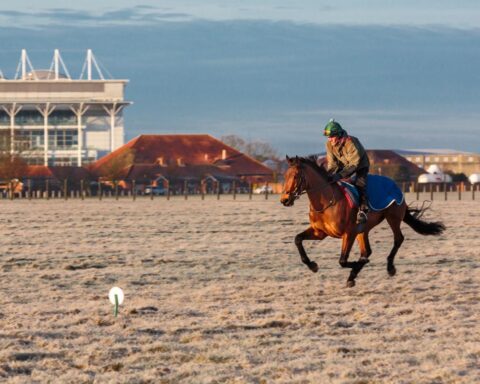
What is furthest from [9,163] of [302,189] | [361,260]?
[302,189]

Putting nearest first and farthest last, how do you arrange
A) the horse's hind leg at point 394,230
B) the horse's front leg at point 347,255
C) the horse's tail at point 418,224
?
the horse's front leg at point 347,255 < the horse's hind leg at point 394,230 < the horse's tail at point 418,224

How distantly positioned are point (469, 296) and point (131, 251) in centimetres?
1049

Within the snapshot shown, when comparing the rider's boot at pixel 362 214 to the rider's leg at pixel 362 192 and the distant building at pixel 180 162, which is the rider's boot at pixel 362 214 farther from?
the distant building at pixel 180 162

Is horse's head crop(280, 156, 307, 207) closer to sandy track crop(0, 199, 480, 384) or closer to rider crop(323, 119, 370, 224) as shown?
rider crop(323, 119, 370, 224)

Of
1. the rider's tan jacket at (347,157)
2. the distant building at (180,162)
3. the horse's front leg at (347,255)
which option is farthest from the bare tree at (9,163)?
the horse's front leg at (347,255)

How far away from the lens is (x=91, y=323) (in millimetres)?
12836

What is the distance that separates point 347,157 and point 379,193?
720mm

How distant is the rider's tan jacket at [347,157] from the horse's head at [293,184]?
0.78 meters

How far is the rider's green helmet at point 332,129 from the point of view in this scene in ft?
54.4

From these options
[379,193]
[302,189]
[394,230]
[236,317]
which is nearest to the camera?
[236,317]

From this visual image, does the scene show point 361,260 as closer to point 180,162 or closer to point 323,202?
point 323,202

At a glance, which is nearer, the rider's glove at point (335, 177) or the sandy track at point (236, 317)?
Answer: the sandy track at point (236, 317)

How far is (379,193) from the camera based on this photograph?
1705 cm

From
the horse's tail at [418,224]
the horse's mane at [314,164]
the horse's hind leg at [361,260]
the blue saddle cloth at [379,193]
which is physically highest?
the horse's mane at [314,164]
